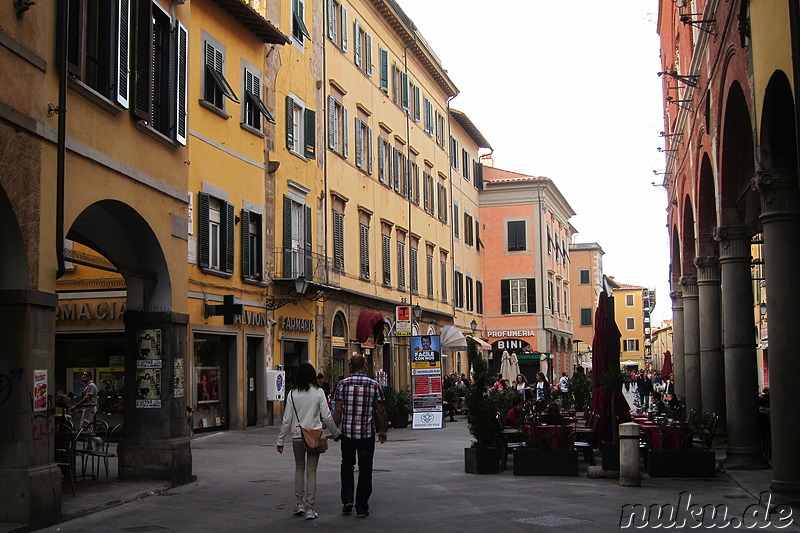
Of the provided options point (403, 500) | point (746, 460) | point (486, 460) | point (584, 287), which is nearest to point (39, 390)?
point (403, 500)

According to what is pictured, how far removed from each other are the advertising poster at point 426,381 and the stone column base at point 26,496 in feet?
54.9

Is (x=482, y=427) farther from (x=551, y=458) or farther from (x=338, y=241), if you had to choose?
(x=338, y=241)

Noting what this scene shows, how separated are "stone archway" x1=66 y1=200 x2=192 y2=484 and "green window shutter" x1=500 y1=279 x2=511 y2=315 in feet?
157

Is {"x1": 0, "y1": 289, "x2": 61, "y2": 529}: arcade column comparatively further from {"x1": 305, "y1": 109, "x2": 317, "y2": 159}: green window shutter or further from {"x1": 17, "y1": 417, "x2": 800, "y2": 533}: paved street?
{"x1": 305, "y1": 109, "x2": 317, "y2": 159}: green window shutter

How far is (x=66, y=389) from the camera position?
23000mm

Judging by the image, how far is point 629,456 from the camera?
13883mm

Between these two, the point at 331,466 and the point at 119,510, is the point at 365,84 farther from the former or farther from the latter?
the point at 119,510

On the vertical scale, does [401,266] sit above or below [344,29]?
below

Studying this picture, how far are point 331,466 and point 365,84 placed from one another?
21.7 meters

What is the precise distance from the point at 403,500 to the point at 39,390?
190 inches

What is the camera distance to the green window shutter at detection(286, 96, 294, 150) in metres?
28.9

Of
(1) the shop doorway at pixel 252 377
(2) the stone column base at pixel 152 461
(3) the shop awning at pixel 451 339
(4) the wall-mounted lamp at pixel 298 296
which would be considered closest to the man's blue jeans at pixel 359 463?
(2) the stone column base at pixel 152 461

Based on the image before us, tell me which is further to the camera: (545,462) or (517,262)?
(517,262)

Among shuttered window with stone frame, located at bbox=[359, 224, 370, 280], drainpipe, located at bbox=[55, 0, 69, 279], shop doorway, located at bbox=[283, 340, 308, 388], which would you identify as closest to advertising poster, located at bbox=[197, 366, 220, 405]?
shop doorway, located at bbox=[283, 340, 308, 388]
